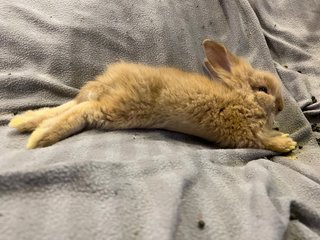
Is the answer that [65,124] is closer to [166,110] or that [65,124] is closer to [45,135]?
[45,135]

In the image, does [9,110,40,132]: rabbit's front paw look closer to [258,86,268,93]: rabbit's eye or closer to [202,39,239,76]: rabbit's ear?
[202,39,239,76]: rabbit's ear

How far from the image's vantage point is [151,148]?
1.11m

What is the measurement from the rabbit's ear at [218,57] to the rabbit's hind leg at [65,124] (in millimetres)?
535

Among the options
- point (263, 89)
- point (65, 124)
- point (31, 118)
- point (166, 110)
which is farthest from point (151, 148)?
point (263, 89)

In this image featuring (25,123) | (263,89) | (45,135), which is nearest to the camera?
(45,135)

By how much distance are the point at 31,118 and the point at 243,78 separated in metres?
0.80

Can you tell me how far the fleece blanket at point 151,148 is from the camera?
2.51 ft

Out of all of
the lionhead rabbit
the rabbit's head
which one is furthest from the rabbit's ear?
the lionhead rabbit

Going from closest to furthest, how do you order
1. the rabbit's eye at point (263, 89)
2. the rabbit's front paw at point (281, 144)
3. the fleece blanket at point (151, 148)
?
the fleece blanket at point (151, 148), the rabbit's front paw at point (281, 144), the rabbit's eye at point (263, 89)

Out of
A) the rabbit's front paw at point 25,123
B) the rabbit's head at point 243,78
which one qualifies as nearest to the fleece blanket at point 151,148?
the rabbit's front paw at point 25,123

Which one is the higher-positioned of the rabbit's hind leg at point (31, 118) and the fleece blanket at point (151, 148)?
the fleece blanket at point (151, 148)

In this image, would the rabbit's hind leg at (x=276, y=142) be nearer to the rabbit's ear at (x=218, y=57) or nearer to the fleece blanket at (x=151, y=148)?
the fleece blanket at (x=151, y=148)

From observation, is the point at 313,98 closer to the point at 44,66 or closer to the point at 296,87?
the point at 296,87

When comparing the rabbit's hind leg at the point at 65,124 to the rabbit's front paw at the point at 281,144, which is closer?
the rabbit's hind leg at the point at 65,124
